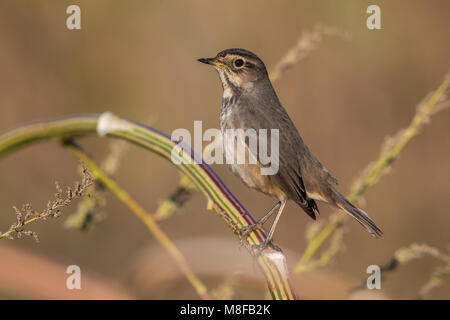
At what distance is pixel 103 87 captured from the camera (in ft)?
19.0

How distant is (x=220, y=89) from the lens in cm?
595

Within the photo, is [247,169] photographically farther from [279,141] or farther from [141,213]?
[141,213]

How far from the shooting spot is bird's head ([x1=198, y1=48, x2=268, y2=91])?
3275mm

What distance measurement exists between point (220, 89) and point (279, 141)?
295 cm

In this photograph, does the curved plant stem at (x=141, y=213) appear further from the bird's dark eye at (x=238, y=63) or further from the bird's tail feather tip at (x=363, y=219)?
the bird's dark eye at (x=238, y=63)

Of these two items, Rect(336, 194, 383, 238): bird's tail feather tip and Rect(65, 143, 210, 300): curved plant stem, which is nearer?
Rect(65, 143, 210, 300): curved plant stem

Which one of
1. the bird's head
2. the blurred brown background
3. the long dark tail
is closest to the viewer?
the long dark tail

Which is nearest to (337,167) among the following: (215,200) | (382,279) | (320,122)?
(320,122)

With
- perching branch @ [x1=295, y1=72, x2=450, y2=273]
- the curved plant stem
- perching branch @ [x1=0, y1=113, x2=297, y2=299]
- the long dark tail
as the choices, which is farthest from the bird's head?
perching branch @ [x1=0, y1=113, x2=297, y2=299]

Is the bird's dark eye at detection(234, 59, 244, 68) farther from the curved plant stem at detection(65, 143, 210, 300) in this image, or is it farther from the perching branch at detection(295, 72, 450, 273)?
the curved plant stem at detection(65, 143, 210, 300)

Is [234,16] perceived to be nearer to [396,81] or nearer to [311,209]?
[396,81]

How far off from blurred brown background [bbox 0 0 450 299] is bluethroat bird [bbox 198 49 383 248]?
2304mm

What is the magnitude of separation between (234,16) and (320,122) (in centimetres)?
135

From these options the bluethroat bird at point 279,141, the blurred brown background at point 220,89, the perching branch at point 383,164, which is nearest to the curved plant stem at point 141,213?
the perching branch at point 383,164
